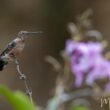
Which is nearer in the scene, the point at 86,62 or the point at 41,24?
the point at 86,62

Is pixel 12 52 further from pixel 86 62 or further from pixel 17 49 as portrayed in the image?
→ pixel 86 62

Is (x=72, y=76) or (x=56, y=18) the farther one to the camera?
(x=56, y=18)

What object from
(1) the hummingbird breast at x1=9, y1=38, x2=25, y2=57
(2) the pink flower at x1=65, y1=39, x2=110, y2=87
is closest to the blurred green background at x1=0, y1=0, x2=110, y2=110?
(2) the pink flower at x1=65, y1=39, x2=110, y2=87

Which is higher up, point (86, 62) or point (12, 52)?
point (86, 62)

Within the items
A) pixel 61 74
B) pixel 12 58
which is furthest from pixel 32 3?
pixel 12 58

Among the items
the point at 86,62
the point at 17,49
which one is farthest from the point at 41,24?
the point at 17,49

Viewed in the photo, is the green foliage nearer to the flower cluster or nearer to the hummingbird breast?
the hummingbird breast

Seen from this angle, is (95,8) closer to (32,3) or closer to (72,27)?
(32,3)

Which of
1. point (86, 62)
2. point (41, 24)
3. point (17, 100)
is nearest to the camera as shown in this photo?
point (17, 100)

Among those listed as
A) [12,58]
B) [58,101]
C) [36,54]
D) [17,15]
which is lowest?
[12,58]
